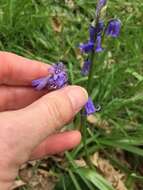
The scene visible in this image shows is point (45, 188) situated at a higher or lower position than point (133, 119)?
lower

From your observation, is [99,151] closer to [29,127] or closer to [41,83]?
[41,83]

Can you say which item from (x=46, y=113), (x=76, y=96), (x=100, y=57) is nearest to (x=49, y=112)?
(x=46, y=113)

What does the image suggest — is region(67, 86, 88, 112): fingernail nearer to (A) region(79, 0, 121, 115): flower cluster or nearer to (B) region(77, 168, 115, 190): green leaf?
(A) region(79, 0, 121, 115): flower cluster

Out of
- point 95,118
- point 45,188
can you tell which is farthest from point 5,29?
point 45,188

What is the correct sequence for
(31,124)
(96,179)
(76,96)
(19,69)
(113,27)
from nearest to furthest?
1. (31,124)
2. (76,96)
3. (113,27)
4. (19,69)
5. (96,179)

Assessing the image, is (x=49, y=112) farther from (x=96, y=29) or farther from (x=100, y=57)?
(x=100, y=57)

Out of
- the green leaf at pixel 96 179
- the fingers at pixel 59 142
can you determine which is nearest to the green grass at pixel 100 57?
the green leaf at pixel 96 179

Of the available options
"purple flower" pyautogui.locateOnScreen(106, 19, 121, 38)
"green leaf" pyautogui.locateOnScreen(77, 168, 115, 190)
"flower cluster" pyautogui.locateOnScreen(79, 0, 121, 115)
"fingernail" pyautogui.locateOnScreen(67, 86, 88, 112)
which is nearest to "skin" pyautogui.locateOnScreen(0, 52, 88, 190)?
"fingernail" pyautogui.locateOnScreen(67, 86, 88, 112)
